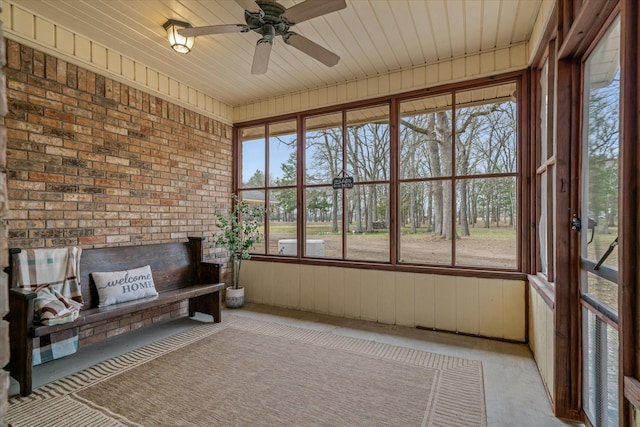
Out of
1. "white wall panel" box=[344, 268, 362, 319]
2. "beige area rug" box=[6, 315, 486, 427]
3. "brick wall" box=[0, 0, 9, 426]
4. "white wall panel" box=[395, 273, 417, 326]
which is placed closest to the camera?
"brick wall" box=[0, 0, 9, 426]

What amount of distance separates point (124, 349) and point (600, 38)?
433cm

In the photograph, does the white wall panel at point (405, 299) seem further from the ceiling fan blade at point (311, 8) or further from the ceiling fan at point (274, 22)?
the ceiling fan blade at point (311, 8)

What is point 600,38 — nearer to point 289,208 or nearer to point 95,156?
point 289,208

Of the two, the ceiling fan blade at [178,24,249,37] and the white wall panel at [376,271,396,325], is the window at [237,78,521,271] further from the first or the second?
the ceiling fan blade at [178,24,249,37]

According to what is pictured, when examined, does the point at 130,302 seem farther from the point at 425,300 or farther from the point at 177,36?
the point at 425,300

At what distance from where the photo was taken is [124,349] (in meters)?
3.09

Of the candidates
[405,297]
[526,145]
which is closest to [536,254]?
[526,145]

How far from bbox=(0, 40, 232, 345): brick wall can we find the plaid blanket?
5.3 inches

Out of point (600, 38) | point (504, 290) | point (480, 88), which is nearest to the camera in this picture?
point (600, 38)

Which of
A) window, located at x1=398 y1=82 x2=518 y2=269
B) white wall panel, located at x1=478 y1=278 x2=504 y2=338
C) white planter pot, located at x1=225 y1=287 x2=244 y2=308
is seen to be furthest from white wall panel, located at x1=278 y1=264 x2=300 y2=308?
white wall panel, located at x1=478 y1=278 x2=504 y2=338

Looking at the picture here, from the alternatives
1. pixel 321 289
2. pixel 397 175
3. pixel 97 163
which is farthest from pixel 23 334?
pixel 397 175

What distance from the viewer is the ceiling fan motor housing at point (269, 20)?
2.32 metres

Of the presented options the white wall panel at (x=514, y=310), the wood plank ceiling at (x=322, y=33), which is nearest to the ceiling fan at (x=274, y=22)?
the wood plank ceiling at (x=322, y=33)

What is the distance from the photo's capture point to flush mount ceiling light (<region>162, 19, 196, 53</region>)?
2.84 metres
